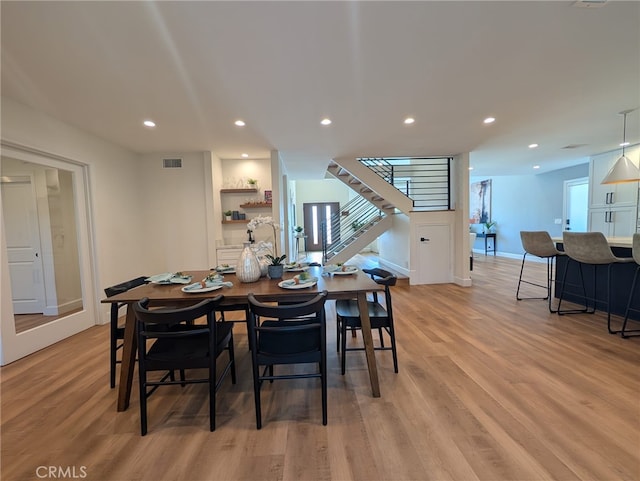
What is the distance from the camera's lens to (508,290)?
4.94m

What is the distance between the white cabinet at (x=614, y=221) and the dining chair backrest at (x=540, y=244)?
3131mm

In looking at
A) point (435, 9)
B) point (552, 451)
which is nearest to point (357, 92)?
point (435, 9)

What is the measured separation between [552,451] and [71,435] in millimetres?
2893

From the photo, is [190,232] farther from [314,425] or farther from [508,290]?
[508,290]

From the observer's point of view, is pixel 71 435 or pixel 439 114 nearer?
pixel 71 435

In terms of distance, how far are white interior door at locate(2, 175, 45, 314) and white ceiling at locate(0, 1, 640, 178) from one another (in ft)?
3.12

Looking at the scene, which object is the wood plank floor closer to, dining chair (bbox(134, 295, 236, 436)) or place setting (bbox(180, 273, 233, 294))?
dining chair (bbox(134, 295, 236, 436))

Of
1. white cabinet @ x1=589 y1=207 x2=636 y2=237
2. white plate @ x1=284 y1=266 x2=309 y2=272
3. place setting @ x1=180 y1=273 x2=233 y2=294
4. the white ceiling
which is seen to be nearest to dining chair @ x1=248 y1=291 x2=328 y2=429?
place setting @ x1=180 y1=273 x2=233 y2=294

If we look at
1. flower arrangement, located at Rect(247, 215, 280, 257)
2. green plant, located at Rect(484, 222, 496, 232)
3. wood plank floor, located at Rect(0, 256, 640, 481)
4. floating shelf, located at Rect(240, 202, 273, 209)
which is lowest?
wood plank floor, located at Rect(0, 256, 640, 481)

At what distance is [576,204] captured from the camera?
23.1ft

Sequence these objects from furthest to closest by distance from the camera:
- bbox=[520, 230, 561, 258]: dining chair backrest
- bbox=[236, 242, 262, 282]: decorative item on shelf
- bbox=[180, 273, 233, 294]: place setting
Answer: bbox=[520, 230, 561, 258]: dining chair backrest, bbox=[236, 242, 262, 282]: decorative item on shelf, bbox=[180, 273, 233, 294]: place setting

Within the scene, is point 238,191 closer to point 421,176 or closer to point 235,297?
point 235,297

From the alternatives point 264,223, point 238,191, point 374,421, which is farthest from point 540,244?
point 238,191

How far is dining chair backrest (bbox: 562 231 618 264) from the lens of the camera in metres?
3.14
